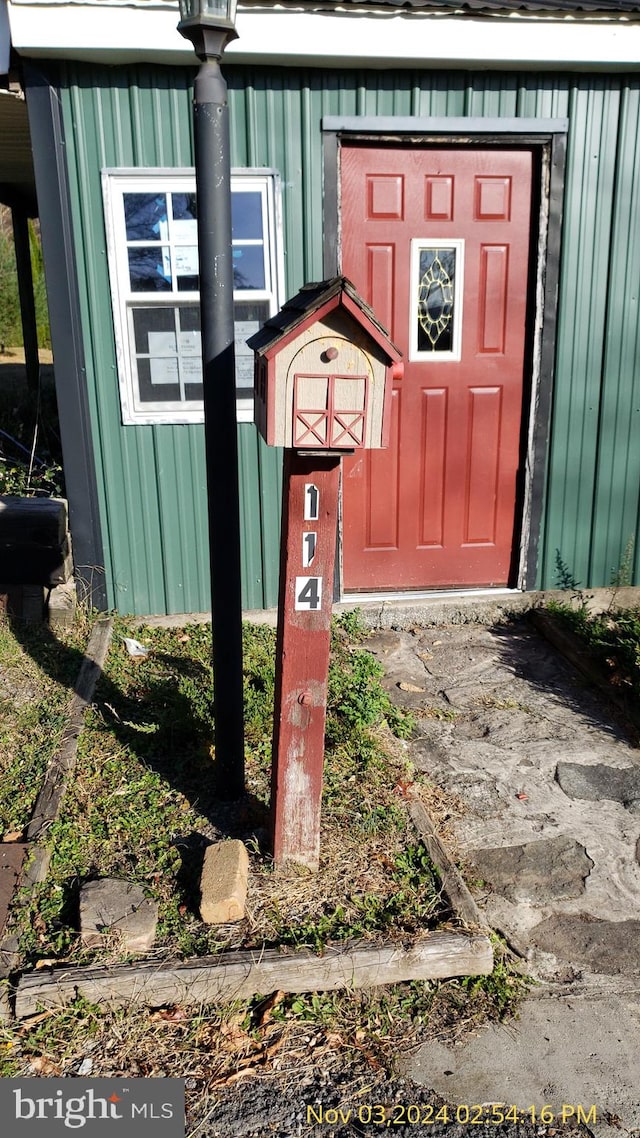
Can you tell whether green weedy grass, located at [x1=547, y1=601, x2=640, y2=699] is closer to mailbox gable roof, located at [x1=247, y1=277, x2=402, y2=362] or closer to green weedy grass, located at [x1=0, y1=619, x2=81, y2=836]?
mailbox gable roof, located at [x1=247, y1=277, x2=402, y2=362]

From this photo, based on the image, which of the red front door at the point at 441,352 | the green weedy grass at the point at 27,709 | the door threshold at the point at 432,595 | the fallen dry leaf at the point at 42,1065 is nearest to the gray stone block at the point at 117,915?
the fallen dry leaf at the point at 42,1065

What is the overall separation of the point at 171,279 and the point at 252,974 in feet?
12.6

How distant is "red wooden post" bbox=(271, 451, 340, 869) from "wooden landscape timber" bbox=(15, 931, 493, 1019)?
45cm

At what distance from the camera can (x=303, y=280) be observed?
5336 millimetres

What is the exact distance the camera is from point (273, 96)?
16.6 ft

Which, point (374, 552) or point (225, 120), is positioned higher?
point (225, 120)

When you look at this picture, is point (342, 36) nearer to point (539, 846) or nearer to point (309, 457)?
point (309, 457)

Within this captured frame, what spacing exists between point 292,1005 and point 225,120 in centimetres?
287

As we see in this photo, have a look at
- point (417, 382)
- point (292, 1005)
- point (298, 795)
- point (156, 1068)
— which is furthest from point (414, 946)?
point (417, 382)

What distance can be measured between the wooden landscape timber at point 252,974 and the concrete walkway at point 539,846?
249 millimetres

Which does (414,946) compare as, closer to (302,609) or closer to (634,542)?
(302,609)

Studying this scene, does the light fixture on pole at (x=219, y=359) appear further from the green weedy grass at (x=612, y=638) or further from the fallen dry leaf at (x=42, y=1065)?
the green weedy grass at (x=612, y=638)

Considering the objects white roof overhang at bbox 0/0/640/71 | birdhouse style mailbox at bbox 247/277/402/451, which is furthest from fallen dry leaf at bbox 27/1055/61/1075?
white roof overhang at bbox 0/0/640/71

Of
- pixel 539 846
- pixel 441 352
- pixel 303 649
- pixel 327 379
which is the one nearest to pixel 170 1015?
pixel 303 649
